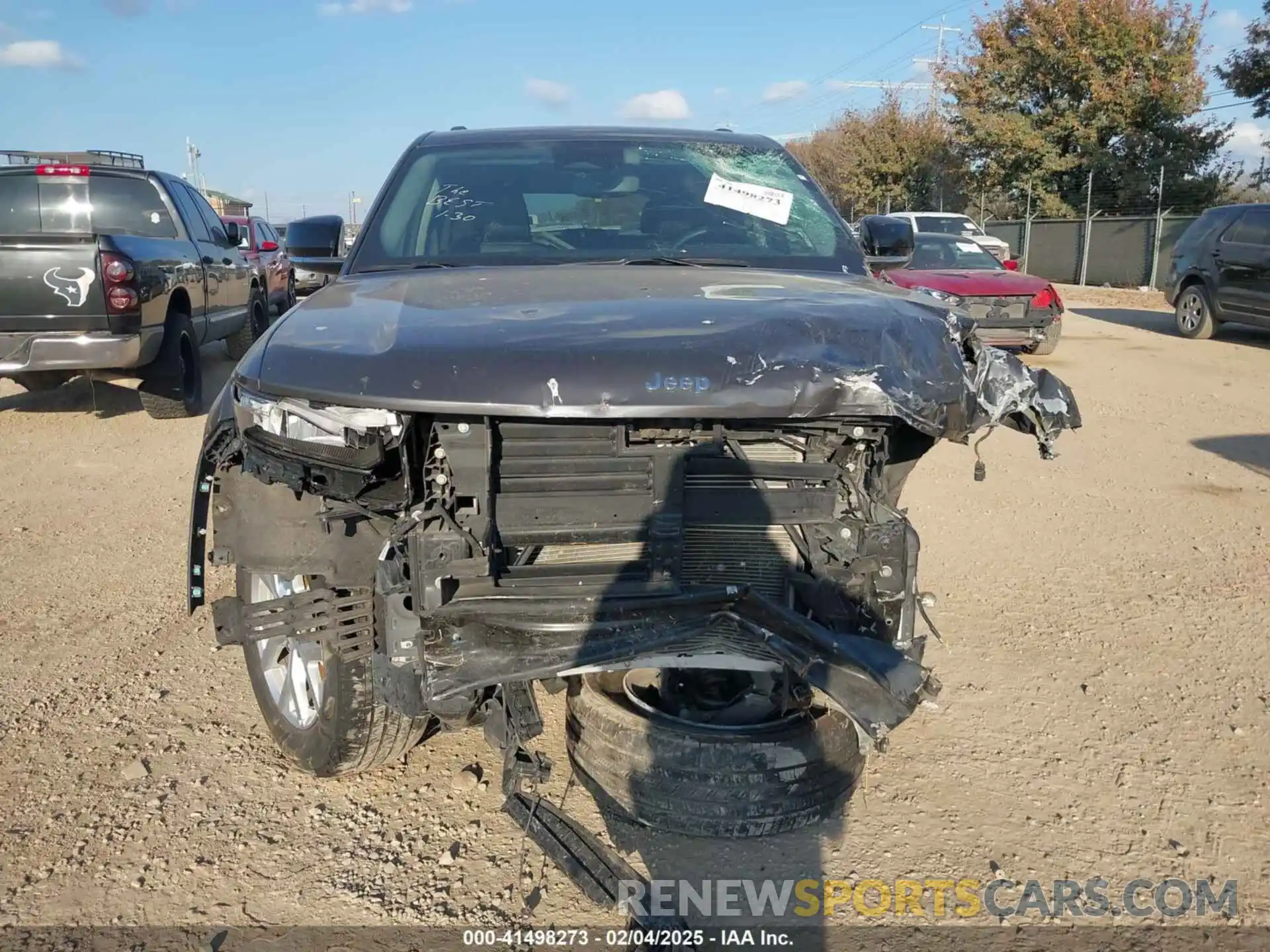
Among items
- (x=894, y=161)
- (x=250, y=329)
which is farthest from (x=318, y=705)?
(x=894, y=161)

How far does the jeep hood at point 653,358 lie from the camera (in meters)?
2.12

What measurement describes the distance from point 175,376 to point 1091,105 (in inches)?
977

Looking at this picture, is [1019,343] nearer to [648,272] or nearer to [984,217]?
[648,272]

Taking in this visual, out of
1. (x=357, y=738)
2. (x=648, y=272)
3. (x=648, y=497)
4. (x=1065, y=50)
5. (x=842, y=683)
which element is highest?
(x=1065, y=50)

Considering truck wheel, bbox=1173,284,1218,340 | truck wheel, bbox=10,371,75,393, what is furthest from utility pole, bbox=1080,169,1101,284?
truck wheel, bbox=10,371,75,393

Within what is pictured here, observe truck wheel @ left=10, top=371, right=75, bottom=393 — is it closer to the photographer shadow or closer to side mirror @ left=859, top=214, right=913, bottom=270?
side mirror @ left=859, top=214, right=913, bottom=270

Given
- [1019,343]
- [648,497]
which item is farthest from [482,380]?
[1019,343]

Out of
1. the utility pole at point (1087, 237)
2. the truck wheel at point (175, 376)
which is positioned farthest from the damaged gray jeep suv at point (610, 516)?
the utility pole at point (1087, 237)

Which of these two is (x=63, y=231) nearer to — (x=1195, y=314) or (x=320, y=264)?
(x=320, y=264)

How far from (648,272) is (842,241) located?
93 cm

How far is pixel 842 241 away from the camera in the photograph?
143 inches

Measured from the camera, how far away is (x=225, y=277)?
9.69 metres

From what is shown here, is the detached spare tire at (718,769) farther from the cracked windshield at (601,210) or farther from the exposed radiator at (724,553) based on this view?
the cracked windshield at (601,210)

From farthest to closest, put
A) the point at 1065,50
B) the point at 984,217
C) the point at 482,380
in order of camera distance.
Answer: the point at 984,217 → the point at 1065,50 → the point at 482,380
